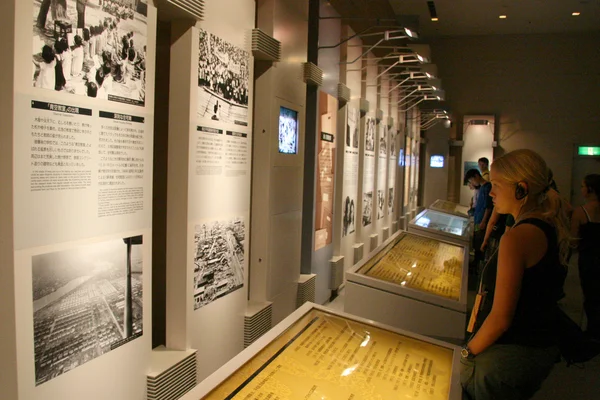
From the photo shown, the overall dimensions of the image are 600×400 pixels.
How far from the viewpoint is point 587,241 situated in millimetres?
5113

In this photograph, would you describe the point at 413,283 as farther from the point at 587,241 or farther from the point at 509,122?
the point at 509,122

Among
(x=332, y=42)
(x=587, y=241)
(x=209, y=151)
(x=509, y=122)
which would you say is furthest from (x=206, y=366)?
(x=509, y=122)

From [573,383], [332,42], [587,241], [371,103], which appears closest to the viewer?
[573,383]

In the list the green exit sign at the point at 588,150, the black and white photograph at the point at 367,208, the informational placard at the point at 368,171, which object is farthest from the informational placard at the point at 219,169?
the green exit sign at the point at 588,150

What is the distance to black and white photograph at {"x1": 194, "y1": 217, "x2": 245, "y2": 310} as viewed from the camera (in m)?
3.57

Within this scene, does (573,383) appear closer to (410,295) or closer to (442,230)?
(410,295)

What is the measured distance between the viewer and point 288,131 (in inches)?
196

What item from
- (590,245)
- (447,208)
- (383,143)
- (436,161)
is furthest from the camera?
(436,161)

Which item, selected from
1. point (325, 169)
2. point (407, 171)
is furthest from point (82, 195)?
point (407, 171)

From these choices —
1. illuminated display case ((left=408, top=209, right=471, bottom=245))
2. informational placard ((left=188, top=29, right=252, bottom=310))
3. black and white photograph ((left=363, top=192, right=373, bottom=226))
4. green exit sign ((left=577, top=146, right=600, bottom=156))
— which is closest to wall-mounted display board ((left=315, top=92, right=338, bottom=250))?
illuminated display case ((left=408, top=209, right=471, bottom=245))

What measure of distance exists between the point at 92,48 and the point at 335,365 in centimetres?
184

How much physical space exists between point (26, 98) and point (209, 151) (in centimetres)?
157

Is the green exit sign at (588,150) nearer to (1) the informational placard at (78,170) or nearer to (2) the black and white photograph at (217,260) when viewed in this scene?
(2) the black and white photograph at (217,260)

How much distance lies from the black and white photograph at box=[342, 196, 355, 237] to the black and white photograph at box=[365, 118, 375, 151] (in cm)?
125
